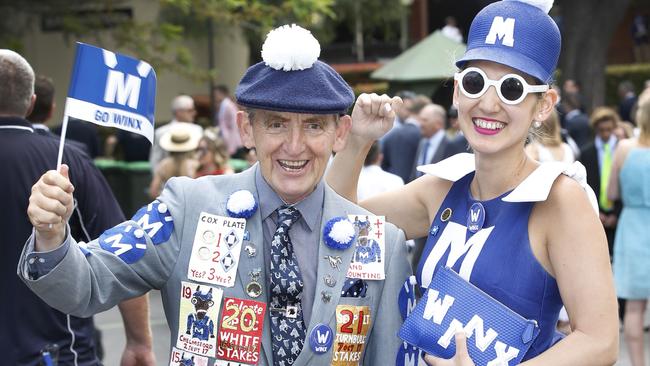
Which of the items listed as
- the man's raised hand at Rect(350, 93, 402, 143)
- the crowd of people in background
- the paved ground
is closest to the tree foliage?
the crowd of people in background

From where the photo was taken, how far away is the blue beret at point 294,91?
3184 mm

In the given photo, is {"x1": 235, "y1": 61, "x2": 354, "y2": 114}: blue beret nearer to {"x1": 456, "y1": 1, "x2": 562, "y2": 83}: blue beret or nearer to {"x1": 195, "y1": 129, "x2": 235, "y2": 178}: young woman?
{"x1": 456, "y1": 1, "x2": 562, "y2": 83}: blue beret

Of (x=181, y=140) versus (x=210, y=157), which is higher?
(x=181, y=140)

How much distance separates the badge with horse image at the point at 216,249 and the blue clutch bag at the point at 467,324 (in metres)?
0.55

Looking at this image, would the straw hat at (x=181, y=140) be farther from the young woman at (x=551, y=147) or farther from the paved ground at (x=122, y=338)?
the young woman at (x=551, y=147)

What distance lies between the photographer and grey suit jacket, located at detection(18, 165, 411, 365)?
3.04 metres

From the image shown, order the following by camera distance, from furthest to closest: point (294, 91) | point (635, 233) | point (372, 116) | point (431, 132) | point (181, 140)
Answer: point (431, 132)
point (181, 140)
point (635, 233)
point (372, 116)
point (294, 91)

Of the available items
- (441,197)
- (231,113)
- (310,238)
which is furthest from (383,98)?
(231,113)

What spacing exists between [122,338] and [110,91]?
691 cm

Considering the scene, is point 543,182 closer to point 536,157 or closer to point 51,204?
point 51,204

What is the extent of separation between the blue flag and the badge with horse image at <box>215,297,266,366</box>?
64cm

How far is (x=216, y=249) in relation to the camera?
10.8 ft

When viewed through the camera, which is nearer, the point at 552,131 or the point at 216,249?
the point at 216,249

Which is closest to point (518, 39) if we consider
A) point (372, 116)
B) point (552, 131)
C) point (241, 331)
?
point (372, 116)
